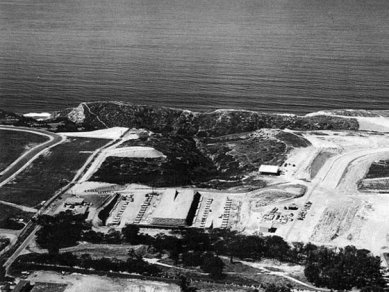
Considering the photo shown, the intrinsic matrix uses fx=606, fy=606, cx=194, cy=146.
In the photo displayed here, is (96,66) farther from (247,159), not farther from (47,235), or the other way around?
(47,235)

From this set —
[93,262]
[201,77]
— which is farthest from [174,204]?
[201,77]

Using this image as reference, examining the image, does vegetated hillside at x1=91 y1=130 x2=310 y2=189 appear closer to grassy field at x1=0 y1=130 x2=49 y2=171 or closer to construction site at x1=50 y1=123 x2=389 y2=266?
construction site at x1=50 y1=123 x2=389 y2=266

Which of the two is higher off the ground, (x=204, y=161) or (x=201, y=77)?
(x=201, y=77)

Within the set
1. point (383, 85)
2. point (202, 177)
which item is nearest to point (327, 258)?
point (202, 177)

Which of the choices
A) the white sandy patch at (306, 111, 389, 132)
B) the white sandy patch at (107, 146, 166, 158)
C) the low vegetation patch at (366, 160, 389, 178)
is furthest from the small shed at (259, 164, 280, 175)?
the white sandy patch at (306, 111, 389, 132)

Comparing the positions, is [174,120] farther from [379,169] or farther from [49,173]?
[379,169]

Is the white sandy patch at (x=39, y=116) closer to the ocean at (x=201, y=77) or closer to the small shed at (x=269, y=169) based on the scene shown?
the ocean at (x=201, y=77)
